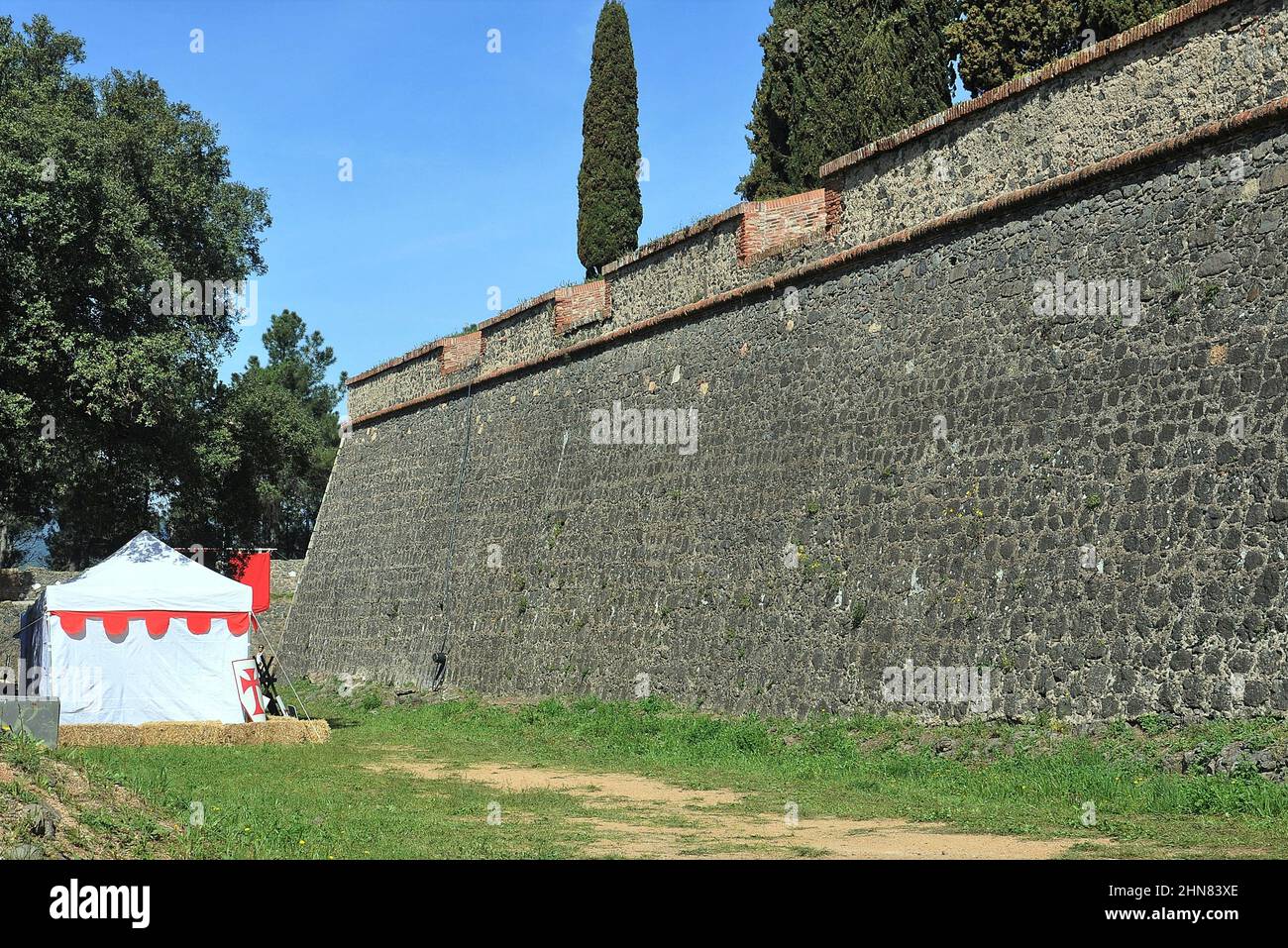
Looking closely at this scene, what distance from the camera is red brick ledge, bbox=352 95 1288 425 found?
1102 centimetres

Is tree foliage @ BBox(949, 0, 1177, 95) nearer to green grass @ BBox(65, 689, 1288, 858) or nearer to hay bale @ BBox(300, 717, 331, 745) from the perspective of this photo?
green grass @ BBox(65, 689, 1288, 858)

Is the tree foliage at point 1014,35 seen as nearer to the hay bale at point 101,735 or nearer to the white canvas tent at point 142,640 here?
the white canvas tent at point 142,640

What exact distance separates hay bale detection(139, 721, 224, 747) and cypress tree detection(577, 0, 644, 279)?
14230 millimetres

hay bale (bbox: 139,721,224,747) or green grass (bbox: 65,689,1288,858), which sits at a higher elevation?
green grass (bbox: 65,689,1288,858)

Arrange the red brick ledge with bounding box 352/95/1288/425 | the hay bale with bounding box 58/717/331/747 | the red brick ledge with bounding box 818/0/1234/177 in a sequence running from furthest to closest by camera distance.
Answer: the hay bale with bounding box 58/717/331/747, the red brick ledge with bounding box 818/0/1234/177, the red brick ledge with bounding box 352/95/1288/425

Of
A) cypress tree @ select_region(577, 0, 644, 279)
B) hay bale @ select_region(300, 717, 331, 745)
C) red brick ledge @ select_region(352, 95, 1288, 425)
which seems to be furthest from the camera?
cypress tree @ select_region(577, 0, 644, 279)

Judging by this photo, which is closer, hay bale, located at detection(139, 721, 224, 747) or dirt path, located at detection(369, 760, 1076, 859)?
dirt path, located at detection(369, 760, 1076, 859)

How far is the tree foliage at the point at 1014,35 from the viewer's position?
2134 cm

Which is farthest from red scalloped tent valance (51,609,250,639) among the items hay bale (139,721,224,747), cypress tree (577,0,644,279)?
cypress tree (577,0,644,279)

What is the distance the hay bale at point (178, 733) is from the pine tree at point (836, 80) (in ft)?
45.3

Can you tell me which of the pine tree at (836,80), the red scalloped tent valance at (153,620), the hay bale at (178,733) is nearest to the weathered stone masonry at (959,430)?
the red scalloped tent valance at (153,620)

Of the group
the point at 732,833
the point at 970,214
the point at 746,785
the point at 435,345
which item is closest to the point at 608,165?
the point at 435,345
